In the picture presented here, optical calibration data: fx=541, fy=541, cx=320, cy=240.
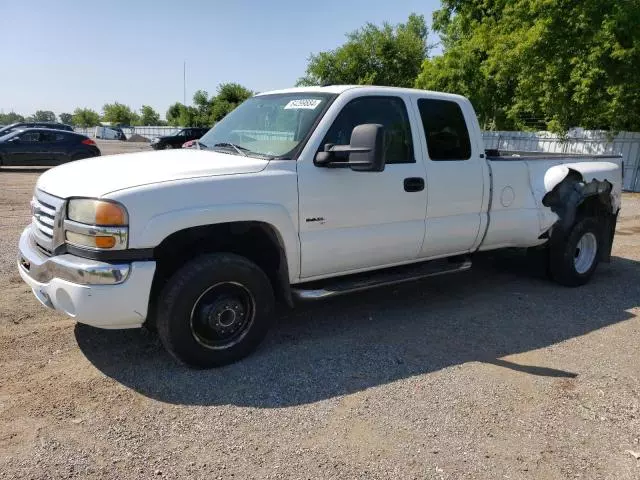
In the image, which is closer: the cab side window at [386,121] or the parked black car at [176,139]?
the cab side window at [386,121]

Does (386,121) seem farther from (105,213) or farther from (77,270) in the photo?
(77,270)

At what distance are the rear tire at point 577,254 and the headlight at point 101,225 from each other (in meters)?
4.80

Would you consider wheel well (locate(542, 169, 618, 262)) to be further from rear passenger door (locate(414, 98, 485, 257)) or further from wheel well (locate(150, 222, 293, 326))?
wheel well (locate(150, 222, 293, 326))

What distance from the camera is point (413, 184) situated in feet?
15.5

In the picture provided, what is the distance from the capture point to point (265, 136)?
176 inches

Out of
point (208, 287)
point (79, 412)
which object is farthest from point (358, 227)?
point (79, 412)

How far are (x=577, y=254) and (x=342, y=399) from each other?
4.27 m

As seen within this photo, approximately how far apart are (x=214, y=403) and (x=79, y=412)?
82 cm

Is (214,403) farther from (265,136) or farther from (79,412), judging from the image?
(265,136)

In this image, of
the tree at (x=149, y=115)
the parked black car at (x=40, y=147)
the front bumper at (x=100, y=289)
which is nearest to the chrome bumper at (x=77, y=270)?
the front bumper at (x=100, y=289)

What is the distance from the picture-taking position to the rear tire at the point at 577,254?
244 inches

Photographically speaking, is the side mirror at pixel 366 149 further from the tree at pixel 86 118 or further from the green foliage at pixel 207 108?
the tree at pixel 86 118

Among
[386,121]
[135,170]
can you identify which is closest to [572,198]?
[386,121]

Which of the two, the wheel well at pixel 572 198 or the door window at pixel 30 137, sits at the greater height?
the door window at pixel 30 137
